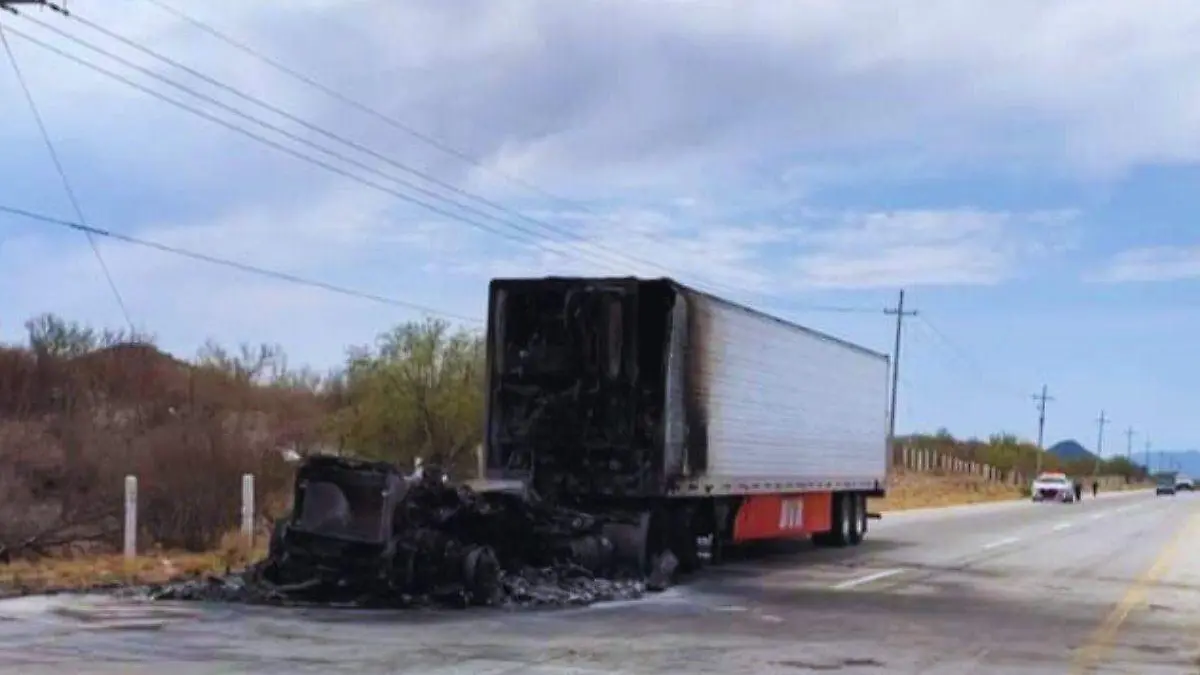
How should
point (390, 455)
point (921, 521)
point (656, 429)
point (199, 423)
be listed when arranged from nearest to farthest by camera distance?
point (656, 429) < point (199, 423) < point (390, 455) < point (921, 521)

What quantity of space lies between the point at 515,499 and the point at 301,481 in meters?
2.86

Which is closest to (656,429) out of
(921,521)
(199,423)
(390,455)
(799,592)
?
(799,592)

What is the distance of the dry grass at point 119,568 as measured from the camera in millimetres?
20141

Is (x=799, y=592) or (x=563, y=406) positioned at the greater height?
(x=563, y=406)

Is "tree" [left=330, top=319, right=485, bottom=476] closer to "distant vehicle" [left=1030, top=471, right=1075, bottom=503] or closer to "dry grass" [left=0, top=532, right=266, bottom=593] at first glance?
"dry grass" [left=0, top=532, right=266, bottom=593]

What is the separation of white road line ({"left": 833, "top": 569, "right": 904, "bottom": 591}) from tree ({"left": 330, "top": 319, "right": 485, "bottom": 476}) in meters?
19.3

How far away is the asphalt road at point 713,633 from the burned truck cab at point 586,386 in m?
2.04

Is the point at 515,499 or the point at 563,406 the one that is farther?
the point at 563,406

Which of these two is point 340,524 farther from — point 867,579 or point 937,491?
point 937,491

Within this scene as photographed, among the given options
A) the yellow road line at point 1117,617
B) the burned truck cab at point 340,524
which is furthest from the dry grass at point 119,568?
the yellow road line at point 1117,617

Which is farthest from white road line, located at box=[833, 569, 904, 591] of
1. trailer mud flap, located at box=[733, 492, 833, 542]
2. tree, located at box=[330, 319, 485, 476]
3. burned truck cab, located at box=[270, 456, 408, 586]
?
tree, located at box=[330, 319, 485, 476]

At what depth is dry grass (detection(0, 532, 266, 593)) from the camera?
2014 centimetres

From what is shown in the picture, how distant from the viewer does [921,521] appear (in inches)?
1922

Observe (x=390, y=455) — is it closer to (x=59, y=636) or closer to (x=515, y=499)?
(x=515, y=499)
